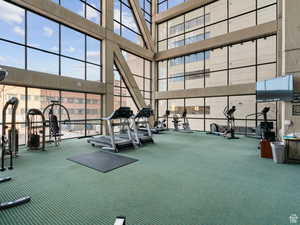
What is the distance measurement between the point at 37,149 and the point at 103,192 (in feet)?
13.3

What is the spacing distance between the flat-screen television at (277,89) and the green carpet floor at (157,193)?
1.99 meters

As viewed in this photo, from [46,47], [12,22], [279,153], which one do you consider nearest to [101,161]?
[279,153]

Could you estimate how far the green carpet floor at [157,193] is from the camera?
1804 mm

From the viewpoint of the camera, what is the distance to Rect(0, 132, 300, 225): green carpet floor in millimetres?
1804

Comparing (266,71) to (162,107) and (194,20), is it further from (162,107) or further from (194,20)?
(162,107)

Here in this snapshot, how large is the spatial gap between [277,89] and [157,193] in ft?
16.3

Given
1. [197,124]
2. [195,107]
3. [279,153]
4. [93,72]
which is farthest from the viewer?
[195,107]

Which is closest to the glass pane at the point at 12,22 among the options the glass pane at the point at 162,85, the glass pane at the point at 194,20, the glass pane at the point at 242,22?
the glass pane at the point at 162,85

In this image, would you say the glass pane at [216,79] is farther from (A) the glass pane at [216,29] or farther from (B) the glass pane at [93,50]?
(B) the glass pane at [93,50]

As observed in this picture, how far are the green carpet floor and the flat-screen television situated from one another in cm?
199

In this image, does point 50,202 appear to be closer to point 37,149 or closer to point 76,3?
point 37,149

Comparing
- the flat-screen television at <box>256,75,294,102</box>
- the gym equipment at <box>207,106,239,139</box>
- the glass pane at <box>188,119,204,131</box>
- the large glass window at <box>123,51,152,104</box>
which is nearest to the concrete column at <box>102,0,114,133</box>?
the large glass window at <box>123,51,152,104</box>

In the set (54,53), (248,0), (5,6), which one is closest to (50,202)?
(54,53)

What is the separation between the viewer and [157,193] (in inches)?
92.4
